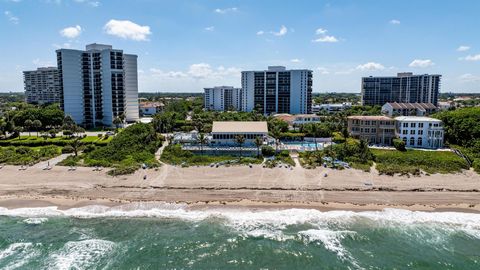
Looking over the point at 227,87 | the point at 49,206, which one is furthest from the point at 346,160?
the point at 227,87

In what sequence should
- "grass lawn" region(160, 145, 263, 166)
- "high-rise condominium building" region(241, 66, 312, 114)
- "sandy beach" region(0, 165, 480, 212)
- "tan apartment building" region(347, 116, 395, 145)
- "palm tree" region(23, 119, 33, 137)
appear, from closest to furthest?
"sandy beach" region(0, 165, 480, 212) < "grass lawn" region(160, 145, 263, 166) < "tan apartment building" region(347, 116, 395, 145) < "palm tree" region(23, 119, 33, 137) < "high-rise condominium building" region(241, 66, 312, 114)

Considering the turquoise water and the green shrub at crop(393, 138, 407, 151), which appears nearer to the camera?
the turquoise water

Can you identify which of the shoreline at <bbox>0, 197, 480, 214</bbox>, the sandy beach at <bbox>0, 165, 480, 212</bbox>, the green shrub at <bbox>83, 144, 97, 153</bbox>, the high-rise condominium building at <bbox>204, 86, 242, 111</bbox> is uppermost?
the high-rise condominium building at <bbox>204, 86, 242, 111</bbox>

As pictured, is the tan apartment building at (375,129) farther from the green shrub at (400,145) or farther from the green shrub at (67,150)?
the green shrub at (67,150)

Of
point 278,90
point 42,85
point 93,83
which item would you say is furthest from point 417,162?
point 42,85

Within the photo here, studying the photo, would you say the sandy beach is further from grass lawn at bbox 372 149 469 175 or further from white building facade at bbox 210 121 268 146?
white building facade at bbox 210 121 268 146

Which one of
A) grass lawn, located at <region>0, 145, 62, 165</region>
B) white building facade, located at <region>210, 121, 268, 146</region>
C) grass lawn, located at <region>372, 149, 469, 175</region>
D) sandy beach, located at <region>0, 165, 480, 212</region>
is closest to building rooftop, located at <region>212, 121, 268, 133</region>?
white building facade, located at <region>210, 121, 268, 146</region>

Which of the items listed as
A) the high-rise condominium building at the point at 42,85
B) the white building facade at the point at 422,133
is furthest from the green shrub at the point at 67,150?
the high-rise condominium building at the point at 42,85
